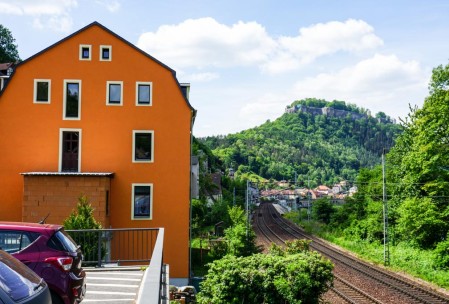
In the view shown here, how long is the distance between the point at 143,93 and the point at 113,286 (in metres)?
15.5

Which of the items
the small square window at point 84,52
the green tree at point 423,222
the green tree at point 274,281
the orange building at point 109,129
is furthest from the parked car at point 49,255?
the green tree at point 423,222


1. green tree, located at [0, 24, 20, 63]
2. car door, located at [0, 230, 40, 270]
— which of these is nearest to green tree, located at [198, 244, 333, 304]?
car door, located at [0, 230, 40, 270]

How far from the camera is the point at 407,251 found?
35.8 m

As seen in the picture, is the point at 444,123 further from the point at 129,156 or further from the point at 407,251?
the point at 129,156

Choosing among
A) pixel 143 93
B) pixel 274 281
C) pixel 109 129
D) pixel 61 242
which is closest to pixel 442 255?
pixel 274 281

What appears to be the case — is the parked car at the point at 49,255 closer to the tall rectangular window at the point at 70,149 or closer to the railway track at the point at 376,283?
the tall rectangular window at the point at 70,149

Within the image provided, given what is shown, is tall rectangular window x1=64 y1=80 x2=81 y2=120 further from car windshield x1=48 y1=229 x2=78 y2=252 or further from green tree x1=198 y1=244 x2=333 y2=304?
car windshield x1=48 y1=229 x2=78 y2=252

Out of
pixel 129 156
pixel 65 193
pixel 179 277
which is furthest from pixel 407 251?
pixel 65 193

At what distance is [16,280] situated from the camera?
4688 mm

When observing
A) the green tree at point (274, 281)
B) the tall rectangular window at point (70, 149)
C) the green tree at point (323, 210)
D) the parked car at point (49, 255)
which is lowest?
the green tree at point (323, 210)

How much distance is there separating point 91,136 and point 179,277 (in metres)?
8.34

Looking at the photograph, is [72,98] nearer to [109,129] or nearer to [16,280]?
[109,129]

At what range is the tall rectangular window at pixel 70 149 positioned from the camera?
962 inches

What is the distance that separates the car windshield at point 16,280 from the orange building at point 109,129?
62.8 feet
